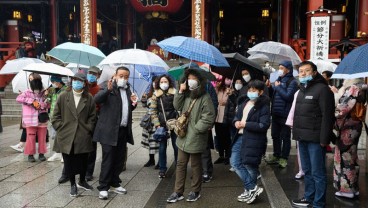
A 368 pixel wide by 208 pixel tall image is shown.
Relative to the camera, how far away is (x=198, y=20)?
→ 16906 mm

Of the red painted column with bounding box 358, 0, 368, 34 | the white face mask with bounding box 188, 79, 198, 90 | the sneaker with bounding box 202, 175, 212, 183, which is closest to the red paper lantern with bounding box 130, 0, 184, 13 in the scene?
the red painted column with bounding box 358, 0, 368, 34

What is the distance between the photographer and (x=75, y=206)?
16.8ft

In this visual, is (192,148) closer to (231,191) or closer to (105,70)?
(231,191)

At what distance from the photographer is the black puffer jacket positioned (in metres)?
4.50

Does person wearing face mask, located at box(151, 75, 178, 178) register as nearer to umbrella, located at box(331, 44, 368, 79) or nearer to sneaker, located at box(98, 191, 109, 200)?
sneaker, located at box(98, 191, 109, 200)

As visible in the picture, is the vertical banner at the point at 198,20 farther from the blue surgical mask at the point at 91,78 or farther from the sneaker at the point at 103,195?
the sneaker at the point at 103,195

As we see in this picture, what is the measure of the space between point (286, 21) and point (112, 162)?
52.6 ft

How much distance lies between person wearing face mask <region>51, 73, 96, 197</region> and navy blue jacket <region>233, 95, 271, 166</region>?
2267 mm

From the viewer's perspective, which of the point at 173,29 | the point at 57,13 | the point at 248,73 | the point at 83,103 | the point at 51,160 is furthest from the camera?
the point at 173,29

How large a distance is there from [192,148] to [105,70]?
2.55m

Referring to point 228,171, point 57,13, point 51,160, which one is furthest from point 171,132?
point 57,13

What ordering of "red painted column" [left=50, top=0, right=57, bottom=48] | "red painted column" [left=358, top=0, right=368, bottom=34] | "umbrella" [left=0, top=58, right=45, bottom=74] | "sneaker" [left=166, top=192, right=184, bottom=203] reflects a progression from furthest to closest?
"red painted column" [left=50, top=0, right=57, bottom=48]
"red painted column" [left=358, top=0, right=368, bottom=34]
"umbrella" [left=0, top=58, right=45, bottom=74]
"sneaker" [left=166, top=192, right=184, bottom=203]

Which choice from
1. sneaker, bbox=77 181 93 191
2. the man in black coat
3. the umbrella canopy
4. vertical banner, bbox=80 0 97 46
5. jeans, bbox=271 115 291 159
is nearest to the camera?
the man in black coat

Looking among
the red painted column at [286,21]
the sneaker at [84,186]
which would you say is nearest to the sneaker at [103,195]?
the sneaker at [84,186]
